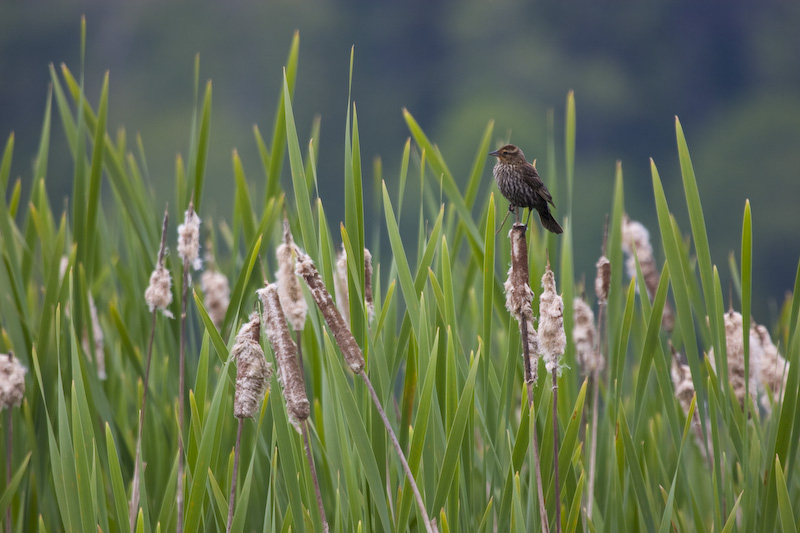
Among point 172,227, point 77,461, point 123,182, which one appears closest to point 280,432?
point 77,461

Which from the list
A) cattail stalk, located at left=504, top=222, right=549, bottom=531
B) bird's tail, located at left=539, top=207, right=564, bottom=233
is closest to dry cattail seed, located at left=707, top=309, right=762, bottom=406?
bird's tail, located at left=539, top=207, right=564, bottom=233

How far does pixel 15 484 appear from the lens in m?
1.04

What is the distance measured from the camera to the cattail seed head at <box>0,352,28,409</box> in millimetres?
1068

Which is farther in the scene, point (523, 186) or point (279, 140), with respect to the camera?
point (279, 140)

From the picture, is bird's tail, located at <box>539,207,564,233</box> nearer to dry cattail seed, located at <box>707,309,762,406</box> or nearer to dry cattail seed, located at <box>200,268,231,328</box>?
dry cattail seed, located at <box>707,309,762,406</box>

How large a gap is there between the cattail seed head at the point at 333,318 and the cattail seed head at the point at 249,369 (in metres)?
0.11

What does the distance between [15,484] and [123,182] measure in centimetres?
55

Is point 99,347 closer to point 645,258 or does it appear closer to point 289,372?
point 289,372

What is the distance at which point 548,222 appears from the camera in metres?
1.01

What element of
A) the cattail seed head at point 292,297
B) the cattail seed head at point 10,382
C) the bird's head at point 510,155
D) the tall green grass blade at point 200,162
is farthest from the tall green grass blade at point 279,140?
the cattail seed head at point 10,382

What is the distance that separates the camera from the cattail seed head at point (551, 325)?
813 millimetres

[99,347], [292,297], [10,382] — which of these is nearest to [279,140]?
[292,297]

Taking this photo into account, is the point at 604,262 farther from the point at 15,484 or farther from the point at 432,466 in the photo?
the point at 15,484

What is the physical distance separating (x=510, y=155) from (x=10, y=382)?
862mm
